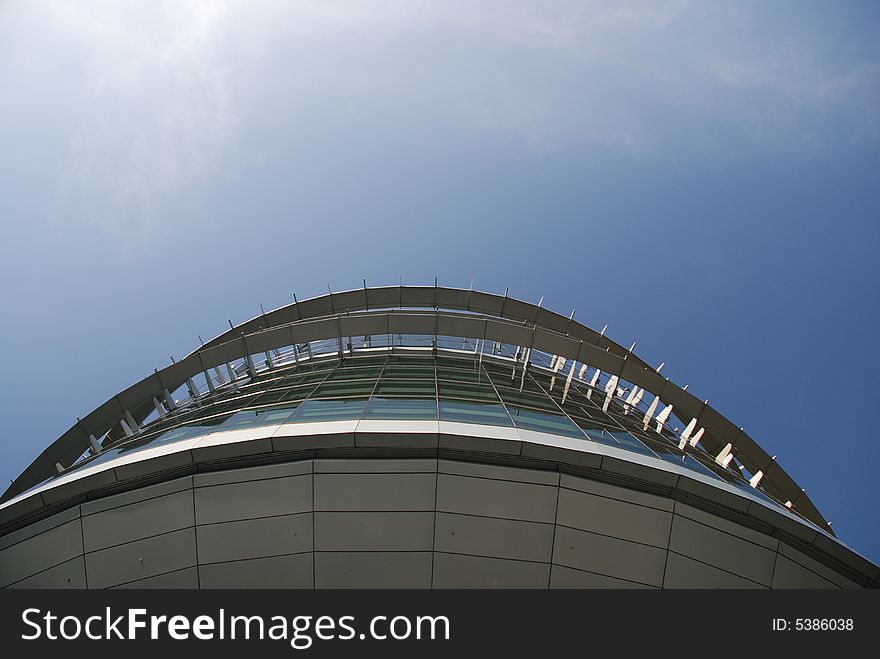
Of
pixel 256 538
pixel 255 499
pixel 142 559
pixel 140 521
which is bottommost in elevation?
pixel 142 559

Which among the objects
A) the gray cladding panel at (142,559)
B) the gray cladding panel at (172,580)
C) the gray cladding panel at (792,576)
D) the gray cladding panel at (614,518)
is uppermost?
the gray cladding panel at (614,518)

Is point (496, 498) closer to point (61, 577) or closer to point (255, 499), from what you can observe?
point (255, 499)

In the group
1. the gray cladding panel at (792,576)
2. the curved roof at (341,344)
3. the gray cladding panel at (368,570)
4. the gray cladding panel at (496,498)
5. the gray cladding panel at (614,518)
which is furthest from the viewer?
the curved roof at (341,344)

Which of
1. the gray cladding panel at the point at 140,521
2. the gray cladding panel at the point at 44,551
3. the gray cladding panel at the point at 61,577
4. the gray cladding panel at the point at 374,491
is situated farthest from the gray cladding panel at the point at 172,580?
the gray cladding panel at the point at 374,491

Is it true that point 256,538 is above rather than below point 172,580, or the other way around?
above

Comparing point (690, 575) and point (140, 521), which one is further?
point (690, 575)

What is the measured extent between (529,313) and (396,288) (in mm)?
6481

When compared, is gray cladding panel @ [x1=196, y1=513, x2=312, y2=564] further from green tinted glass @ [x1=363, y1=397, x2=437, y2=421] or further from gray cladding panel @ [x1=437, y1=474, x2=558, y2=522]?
green tinted glass @ [x1=363, y1=397, x2=437, y2=421]

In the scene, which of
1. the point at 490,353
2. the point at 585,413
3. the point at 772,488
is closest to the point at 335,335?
the point at 490,353

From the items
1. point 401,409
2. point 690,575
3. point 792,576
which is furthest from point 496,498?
point 792,576

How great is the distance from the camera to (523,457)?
43.9ft

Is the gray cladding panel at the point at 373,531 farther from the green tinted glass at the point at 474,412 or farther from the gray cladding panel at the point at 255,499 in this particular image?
the green tinted glass at the point at 474,412

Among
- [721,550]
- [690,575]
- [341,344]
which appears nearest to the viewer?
[690,575]
